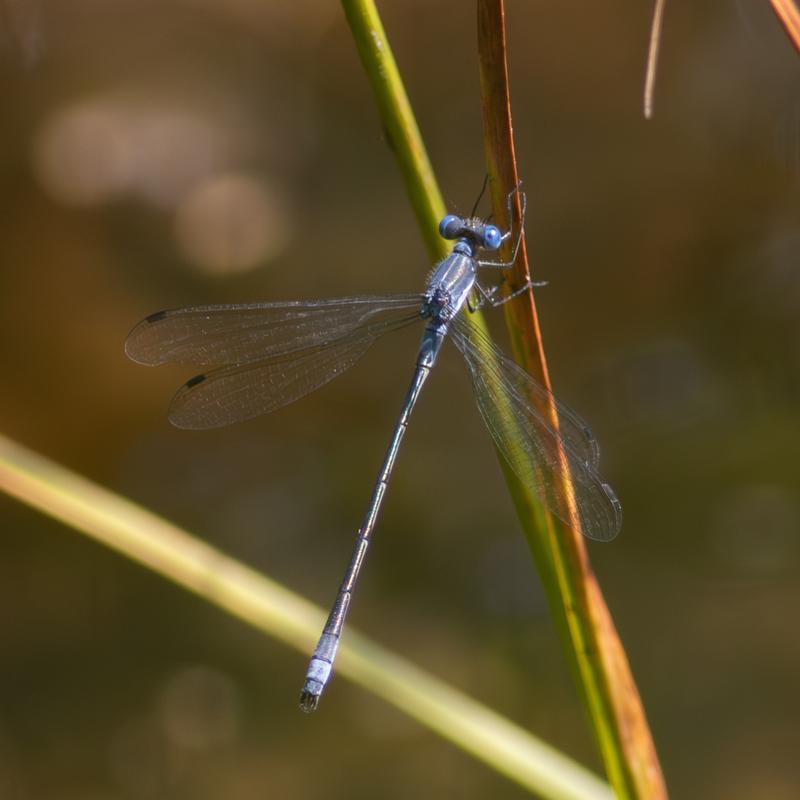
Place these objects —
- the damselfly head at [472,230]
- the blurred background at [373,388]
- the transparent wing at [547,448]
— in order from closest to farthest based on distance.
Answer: the transparent wing at [547,448], the damselfly head at [472,230], the blurred background at [373,388]

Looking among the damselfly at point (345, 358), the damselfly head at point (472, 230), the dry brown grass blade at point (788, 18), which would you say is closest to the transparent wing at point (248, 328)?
the damselfly at point (345, 358)

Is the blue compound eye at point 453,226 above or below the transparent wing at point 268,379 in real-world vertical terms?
above

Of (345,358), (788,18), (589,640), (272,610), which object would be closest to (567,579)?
(589,640)

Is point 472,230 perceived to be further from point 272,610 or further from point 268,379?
point 272,610

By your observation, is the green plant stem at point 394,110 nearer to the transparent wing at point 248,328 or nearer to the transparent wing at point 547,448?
the transparent wing at point 547,448

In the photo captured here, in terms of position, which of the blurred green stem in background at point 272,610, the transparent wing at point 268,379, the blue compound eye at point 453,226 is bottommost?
the blurred green stem in background at point 272,610

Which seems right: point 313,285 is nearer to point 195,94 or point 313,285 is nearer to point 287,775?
point 195,94

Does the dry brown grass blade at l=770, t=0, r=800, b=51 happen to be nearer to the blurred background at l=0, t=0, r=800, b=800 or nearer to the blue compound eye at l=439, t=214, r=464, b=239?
the blue compound eye at l=439, t=214, r=464, b=239
